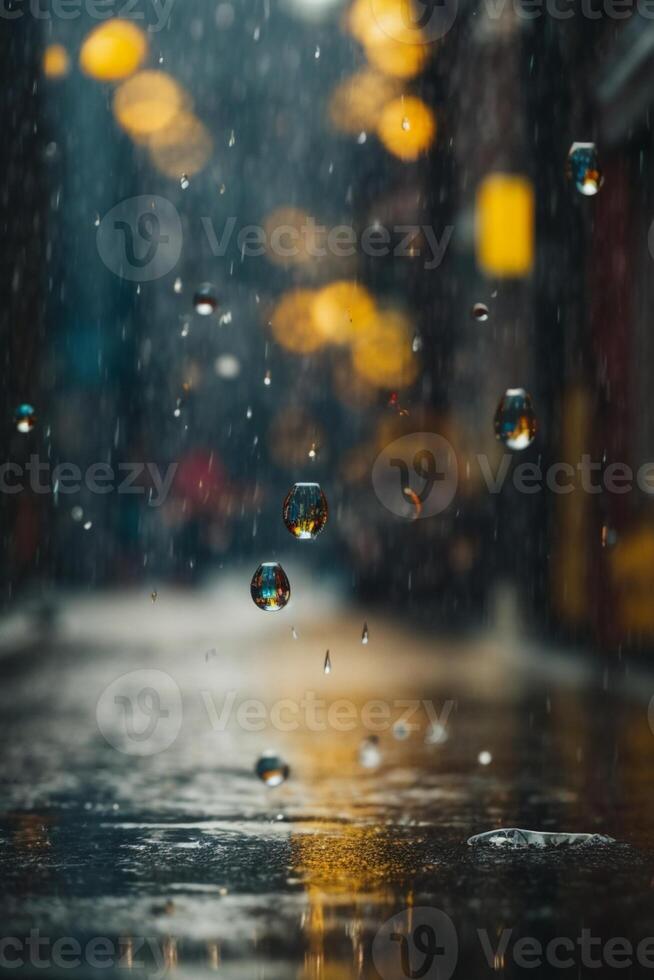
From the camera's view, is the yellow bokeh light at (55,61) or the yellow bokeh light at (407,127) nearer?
the yellow bokeh light at (55,61)

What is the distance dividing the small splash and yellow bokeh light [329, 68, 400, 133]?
73.5 feet

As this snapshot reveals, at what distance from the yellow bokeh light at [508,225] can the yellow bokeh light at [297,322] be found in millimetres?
18139

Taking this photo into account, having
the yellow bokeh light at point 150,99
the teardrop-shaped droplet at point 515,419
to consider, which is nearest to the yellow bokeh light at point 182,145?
the yellow bokeh light at point 150,99

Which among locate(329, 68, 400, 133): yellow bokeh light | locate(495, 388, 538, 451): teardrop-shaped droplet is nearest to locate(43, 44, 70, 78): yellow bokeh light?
locate(329, 68, 400, 133): yellow bokeh light

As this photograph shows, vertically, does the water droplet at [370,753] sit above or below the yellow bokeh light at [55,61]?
below

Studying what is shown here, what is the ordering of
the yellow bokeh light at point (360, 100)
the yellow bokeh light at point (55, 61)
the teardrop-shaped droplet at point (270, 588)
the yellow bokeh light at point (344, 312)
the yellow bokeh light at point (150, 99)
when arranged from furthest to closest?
the yellow bokeh light at point (344, 312)
the yellow bokeh light at point (150, 99)
the yellow bokeh light at point (360, 100)
the yellow bokeh light at point (55, 61)
the teardrop-shaped droplet at point (270, 588)

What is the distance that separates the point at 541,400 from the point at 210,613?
6018mm

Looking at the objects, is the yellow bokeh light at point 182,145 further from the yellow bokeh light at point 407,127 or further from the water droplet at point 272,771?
the water droplet at point 272,771

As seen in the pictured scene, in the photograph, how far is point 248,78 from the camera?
117ft

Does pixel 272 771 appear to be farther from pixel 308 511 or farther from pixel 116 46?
pixel 116 46

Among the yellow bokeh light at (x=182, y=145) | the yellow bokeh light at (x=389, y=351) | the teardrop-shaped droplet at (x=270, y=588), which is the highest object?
the yellow bokeh light at (x=182, y=145)

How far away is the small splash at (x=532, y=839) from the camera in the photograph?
392 centimetres

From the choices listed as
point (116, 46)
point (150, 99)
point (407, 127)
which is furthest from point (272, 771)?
point (150, 99)

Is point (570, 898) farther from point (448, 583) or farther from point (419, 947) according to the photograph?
point (448, 583)
